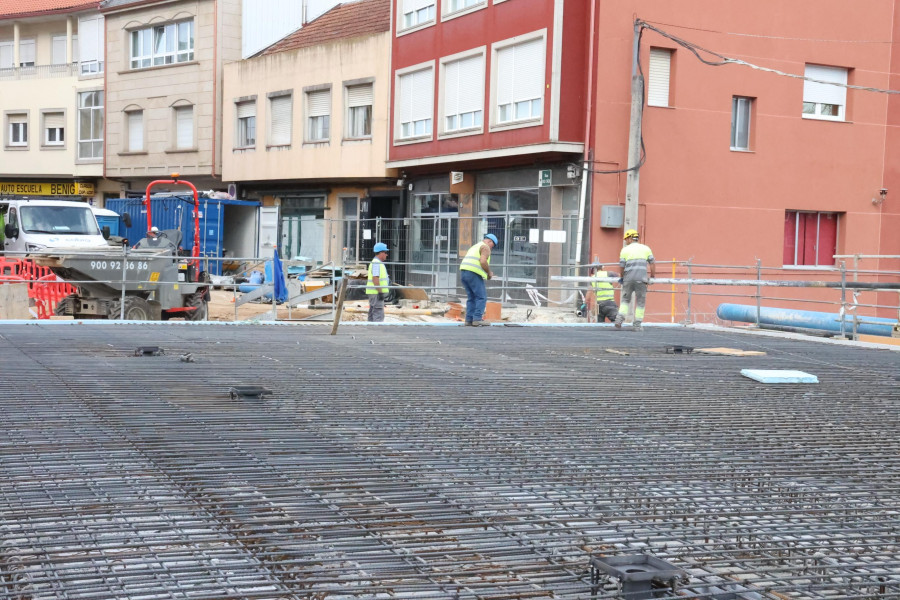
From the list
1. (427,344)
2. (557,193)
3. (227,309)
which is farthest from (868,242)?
(427,344)

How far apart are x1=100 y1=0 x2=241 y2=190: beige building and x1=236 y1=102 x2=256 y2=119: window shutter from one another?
94 cm

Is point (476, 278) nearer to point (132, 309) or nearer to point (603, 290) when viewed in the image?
point (603, 290)

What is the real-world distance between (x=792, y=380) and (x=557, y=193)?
1471cm

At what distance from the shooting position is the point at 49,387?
23.4 feet

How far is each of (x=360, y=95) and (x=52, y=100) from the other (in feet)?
50.7

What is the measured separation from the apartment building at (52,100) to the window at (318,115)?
10369 mm

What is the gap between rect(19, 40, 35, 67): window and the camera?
39631mm

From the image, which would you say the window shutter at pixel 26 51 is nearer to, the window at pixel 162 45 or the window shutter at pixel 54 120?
the window shutter at pixel 54 120

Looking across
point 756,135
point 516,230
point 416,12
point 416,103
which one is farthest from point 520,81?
point 756,135

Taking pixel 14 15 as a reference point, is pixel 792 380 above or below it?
below

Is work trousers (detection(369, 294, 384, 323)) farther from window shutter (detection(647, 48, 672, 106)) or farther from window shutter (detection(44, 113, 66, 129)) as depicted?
window shutter (detection(44, 113, 66, 129))

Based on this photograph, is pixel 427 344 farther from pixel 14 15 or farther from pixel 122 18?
pixel 14 15

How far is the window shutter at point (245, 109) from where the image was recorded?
32.1m

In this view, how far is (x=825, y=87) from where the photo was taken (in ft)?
80.1
